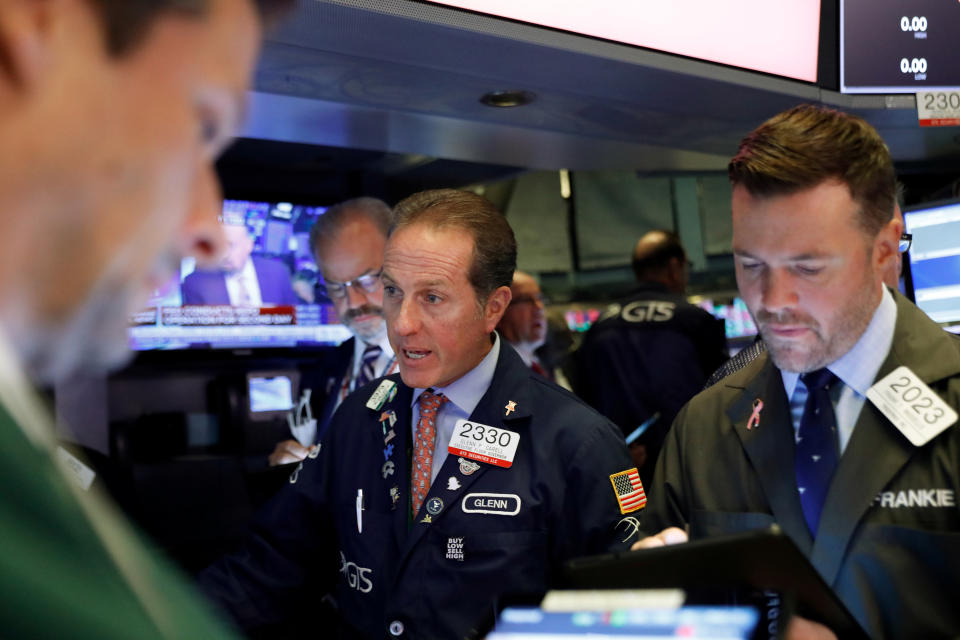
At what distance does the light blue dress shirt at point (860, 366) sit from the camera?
146 cm

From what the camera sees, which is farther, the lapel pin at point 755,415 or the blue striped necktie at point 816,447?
the lapel pin at point 755,415

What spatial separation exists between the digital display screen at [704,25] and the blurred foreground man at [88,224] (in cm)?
156

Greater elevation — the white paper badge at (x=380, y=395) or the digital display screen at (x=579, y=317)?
the digital display screen at (x=579, y=317)

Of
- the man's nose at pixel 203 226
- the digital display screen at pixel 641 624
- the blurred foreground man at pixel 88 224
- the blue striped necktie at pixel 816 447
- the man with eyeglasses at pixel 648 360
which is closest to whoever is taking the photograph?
the blurred foreground man at pixel 88 224

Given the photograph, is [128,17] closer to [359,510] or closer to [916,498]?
[916,498]

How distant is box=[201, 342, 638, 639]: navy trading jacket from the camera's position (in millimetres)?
1782

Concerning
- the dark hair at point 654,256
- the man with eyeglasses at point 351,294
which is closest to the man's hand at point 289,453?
the man with eyeglasses at point 351,294

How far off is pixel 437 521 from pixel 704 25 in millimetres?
1516

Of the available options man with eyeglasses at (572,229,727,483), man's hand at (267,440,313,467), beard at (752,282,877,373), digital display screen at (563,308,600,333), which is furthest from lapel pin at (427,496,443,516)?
digital display screen at (563,308,600,333)

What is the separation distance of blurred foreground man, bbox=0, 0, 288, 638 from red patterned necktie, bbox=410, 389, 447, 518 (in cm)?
139

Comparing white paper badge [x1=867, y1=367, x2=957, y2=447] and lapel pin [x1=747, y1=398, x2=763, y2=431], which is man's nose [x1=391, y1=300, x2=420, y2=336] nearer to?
lapel pin [x1=747, y1=398, x2=763, y2=431]

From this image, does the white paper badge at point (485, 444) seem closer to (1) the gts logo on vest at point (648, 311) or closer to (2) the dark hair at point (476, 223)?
(2) the dark hair at point (476, 223)

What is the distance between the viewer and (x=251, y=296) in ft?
14.0

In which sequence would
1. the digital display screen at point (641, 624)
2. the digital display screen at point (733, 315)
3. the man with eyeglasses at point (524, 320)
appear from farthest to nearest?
the digital display screen at point (733, 315), the man with eyeglasses at point (524, 320), the digital display screen at point (641, 624)
